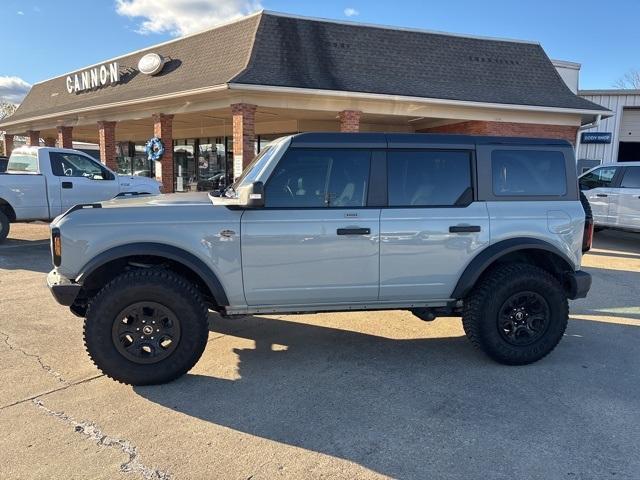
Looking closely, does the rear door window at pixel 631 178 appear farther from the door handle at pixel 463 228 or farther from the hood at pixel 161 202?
the hood at pixel 161 202

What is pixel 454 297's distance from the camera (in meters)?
4.26

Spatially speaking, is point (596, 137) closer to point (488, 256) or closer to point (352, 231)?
point (488, 256)

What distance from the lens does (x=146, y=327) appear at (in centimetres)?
382

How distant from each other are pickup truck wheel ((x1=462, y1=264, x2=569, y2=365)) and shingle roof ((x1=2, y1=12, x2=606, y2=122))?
9.09m

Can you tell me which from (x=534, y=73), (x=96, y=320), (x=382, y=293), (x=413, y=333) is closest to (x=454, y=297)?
(x=382, y=293)

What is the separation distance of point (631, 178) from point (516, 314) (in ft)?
27.5

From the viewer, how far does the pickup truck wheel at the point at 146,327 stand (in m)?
3.72

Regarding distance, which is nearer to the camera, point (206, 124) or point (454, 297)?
point (454, 297)

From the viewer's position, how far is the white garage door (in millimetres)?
21188

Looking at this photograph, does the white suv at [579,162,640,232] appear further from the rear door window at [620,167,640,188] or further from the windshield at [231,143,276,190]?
the windshield at [231,143,276,190]

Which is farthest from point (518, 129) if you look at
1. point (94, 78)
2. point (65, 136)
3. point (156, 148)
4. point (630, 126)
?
point (65, 136)

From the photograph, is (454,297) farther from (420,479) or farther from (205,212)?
(205,212)

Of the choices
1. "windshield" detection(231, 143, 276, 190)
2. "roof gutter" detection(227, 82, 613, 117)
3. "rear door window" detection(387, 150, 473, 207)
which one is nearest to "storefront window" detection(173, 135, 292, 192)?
"roof gutter" detection(227, 82, 613, 117)

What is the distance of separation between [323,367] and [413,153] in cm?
200
